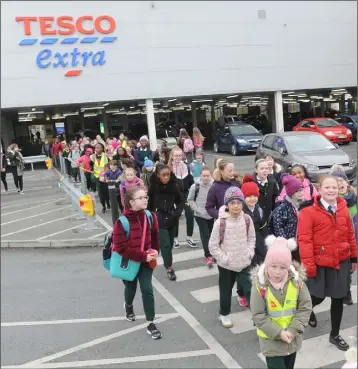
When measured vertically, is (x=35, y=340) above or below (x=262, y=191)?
below

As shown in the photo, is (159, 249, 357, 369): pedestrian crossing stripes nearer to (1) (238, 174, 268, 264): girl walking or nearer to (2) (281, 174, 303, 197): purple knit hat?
(1) (238, 174, 268, 264): girl walking

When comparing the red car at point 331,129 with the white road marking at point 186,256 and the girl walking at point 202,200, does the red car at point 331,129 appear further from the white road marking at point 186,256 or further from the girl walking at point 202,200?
the girl walking at point 202,200

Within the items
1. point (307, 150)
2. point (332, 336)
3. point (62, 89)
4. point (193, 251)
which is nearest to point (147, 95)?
point (62, 89)

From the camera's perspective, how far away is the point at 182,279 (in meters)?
6.17

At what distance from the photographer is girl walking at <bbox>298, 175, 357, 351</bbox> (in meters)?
3.80

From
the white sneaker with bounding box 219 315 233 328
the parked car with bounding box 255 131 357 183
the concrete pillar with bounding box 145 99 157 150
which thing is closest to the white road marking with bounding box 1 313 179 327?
the white sneaker with bounding box 219 315 233 328

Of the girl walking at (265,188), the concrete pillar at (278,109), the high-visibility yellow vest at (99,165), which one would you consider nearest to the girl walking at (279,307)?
the girl walking at (265,188)

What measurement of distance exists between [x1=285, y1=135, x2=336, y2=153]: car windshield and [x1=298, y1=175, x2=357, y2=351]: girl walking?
31.3 feet

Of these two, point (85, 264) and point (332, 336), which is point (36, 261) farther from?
point (332, 336)

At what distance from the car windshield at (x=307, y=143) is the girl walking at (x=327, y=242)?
31.3 ft

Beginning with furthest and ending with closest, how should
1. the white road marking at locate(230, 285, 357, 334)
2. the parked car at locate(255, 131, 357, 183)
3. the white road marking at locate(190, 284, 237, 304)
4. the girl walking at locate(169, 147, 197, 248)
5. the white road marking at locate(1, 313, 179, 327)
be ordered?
the parked car at locate(255, 131, 357, 183), the girl walking at locate(169, 147, 197, 248), the white road marking at locate(190, 284, 237, 304), the white road marking at locate(1, 313, 179, 327), the white road marking at locate(230, 285, 357, 334)

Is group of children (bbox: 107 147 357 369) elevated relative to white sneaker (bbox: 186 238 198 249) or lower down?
elevated

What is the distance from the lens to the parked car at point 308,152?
39.5 ft

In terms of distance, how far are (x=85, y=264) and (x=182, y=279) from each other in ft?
5.83
